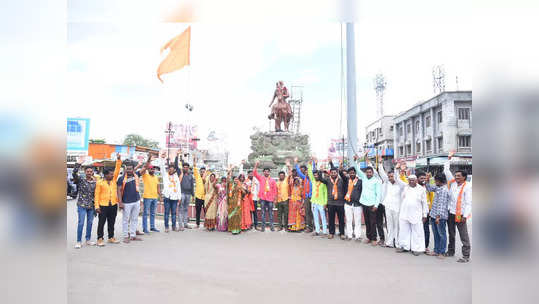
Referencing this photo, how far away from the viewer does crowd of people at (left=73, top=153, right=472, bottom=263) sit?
5508mm

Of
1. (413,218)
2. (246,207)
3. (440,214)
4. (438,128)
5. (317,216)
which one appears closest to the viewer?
(440,214)

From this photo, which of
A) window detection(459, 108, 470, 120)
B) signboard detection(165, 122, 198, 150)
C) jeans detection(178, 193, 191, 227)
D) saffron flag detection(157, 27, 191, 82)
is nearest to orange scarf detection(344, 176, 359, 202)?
jeans detection(178, 193, 191, 227)

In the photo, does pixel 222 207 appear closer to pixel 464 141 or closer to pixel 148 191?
pixel 148 191

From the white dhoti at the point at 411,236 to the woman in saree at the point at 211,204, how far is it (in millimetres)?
4176

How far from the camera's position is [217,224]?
775 cm

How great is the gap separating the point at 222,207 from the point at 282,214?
1498mm

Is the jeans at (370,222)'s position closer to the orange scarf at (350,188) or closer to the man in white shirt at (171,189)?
the orange scarf at (350,188)

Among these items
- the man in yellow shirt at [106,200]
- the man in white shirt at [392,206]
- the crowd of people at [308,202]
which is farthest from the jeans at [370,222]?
the man in yellow shirt at [106,200]

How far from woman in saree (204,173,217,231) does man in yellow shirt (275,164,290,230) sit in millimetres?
1530

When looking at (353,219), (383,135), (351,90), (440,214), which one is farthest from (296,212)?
(383,135)

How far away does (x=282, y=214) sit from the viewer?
26.4 feet

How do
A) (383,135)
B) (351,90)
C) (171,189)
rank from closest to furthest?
(171,189), (351,90), (383,135)

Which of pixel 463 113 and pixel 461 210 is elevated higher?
pixel 463 113
